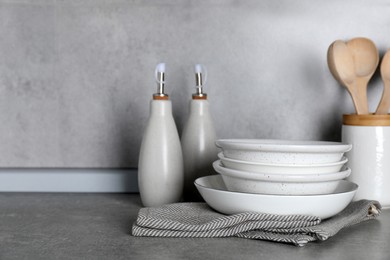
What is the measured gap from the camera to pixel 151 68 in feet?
4.66

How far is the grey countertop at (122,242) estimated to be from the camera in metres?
0.85

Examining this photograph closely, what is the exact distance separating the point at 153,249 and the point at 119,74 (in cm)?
66

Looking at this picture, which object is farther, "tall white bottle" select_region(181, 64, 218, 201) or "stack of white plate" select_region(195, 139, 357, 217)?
"tall white bottle" select_region(181, 64, 218, 201)

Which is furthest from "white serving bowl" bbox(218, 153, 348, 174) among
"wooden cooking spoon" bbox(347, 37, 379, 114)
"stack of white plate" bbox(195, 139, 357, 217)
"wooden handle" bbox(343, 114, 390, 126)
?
"wooden cooking spoon" bbox(347, 37, 379, 114)

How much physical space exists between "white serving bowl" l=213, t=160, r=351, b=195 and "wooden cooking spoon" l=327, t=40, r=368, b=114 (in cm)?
33

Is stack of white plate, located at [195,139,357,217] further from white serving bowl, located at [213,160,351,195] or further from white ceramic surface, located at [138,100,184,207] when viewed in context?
white ceramic surface, located at [138,100,184,207]

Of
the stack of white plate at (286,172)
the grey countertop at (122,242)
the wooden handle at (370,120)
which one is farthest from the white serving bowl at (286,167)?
the wooden handle at (370,120)

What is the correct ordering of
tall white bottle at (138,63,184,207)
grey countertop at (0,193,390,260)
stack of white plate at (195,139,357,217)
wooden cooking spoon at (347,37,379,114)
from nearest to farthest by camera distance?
grey countertop at (0,193,390,260) < stack of white plate at (195,139,357,217) < tall white bottle at (138,63,184,207) < wooden cooking spoon at (347,37,379,114)

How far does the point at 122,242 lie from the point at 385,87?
2.47 ft

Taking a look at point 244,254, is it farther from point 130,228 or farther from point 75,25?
point 75,25

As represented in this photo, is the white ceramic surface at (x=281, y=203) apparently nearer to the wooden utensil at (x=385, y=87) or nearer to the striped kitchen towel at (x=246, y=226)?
the striped kitchen towel at (x=246, y=226)

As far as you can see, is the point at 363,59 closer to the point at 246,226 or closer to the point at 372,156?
the point at 372,156

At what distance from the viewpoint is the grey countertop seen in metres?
0.85

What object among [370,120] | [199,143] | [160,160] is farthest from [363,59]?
[160,160]
